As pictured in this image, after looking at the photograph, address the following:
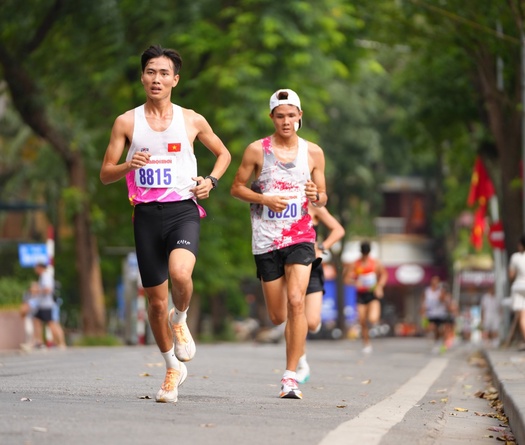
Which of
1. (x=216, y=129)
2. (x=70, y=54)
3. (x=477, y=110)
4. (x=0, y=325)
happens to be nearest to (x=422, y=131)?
(x=477, y=110)

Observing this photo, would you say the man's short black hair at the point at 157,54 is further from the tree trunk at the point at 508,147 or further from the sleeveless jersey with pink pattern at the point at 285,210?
the tree trunk at the point at 508,147

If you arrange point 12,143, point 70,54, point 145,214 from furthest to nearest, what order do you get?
point 12,143 < point 70,54 < point 145,214

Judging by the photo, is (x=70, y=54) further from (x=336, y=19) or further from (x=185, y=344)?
(x=185, y=344)

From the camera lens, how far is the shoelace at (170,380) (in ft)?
30.4

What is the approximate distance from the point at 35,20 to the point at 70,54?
2.13 m

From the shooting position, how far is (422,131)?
35.2 meters

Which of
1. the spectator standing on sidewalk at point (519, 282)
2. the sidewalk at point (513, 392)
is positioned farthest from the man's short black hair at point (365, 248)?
the sidewalk at point (513, 392)

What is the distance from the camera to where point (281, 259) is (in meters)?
10.8

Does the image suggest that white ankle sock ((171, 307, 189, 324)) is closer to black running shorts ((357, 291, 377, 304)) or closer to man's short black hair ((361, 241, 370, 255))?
man's short black hair ((361, 241, 370, 255))

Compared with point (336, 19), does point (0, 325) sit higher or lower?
lower

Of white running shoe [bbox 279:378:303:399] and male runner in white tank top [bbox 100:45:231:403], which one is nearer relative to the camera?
male runner in white tank top [bbox 100:45:231:403]

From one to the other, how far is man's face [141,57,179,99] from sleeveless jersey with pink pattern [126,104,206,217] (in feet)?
0.65

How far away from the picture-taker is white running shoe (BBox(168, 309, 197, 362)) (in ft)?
31.1

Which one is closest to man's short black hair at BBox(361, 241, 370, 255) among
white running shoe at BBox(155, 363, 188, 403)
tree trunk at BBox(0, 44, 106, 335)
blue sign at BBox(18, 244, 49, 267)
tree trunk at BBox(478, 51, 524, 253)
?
tree trunk at BBox(478, 51, 524, 253)
